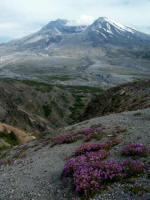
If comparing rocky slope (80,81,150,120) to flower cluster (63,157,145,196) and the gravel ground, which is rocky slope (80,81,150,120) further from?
flower cluster (63,157,145,196)

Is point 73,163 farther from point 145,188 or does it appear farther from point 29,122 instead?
point 29,122

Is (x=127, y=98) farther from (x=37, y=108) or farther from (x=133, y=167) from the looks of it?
(x=37, y=108)

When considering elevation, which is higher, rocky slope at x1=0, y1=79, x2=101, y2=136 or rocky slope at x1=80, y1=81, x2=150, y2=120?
rocky slope at x1=80, y1=81, x2=150, y2=120

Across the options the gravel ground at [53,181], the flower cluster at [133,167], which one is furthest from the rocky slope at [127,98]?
the flower cluster at [133,167]

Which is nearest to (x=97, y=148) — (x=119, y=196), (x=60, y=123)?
(x=119, y=196)

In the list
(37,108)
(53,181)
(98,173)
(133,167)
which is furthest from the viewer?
(37,108)

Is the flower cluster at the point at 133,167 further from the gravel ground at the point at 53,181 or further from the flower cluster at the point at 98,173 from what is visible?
the gravel ground at the point at 53,181

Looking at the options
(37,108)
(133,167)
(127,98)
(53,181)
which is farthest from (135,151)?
(37,108)

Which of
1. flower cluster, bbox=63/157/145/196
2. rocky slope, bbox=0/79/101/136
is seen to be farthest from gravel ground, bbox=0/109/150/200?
rocky slope, bbox=0/79/101/136
